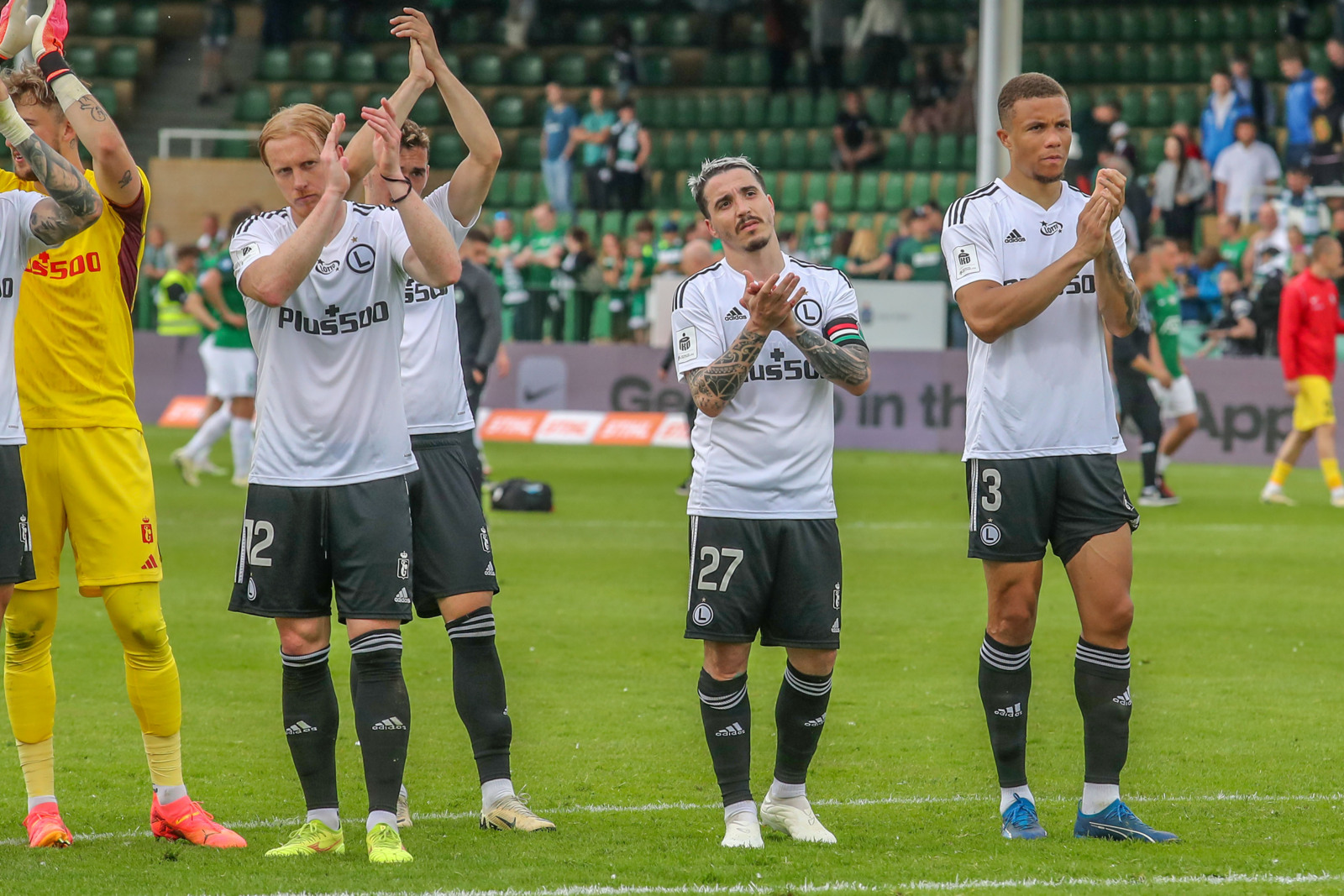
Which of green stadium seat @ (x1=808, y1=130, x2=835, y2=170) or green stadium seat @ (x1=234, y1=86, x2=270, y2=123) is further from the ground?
green stadium seat @ (x1=234, y1=86, x2=270, y2=123)

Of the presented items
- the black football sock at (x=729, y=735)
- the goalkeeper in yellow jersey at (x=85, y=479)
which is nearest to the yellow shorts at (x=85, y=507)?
the goalkeeper in yellow jersey at (x=85, y=479)

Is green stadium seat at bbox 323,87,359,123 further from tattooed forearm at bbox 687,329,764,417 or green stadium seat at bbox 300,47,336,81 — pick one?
tattooed forearm at bbox 687,329,764,417

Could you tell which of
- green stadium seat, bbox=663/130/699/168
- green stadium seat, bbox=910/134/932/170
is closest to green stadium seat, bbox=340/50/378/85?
green stadium seat, bbox=663/130/699/168

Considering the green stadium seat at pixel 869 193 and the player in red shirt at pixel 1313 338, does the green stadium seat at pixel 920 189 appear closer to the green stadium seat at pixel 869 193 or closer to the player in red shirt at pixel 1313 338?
the green stadium seat at pixel 869 193

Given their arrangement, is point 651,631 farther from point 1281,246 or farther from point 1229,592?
point 1281,246

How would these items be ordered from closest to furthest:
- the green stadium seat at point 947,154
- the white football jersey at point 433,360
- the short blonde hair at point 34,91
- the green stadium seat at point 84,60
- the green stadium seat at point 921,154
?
the short blonde hair at point 34,91 < the white football jersey at point 433,360 < the green stadium seat at point 947,154 < the green stadium seat at point 921,154 < the green stadium seat at point 84,60

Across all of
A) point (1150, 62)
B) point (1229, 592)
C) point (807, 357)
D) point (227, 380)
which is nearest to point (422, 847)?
point (807, 357)

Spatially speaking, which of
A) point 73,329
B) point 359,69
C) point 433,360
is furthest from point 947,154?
point 73,329

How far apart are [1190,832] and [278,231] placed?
3.22 meters

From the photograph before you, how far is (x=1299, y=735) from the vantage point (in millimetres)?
6754

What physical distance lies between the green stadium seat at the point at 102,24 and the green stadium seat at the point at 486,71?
731cm

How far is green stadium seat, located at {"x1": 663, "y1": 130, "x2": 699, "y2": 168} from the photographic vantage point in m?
28.9

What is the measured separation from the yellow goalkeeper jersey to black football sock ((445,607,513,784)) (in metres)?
1.21

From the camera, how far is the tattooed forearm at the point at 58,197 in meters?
4.67
